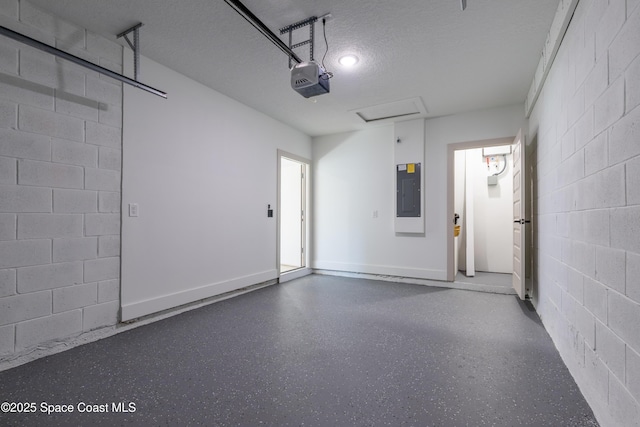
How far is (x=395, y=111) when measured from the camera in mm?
4176

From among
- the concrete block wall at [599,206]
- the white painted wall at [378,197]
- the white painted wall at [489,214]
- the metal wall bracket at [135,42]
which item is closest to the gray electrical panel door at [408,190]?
the white painted wall at [378,197]

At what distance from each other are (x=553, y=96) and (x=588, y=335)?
1.86m

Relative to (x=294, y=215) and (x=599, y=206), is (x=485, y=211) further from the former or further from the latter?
(x=599, y=206)

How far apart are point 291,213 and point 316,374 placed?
3999 mm

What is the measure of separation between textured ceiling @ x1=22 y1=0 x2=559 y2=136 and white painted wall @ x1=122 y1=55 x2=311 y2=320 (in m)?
0.29

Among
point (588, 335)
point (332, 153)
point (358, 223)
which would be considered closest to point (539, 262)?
point (588, 335)

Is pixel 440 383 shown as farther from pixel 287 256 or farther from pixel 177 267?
pixel 287 256

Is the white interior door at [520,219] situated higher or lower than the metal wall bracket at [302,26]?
lower

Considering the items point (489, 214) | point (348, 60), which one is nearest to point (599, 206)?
point (348, 60)

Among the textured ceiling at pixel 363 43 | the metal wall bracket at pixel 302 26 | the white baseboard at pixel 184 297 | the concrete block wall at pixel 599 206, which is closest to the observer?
the concrete block wall at pixel 599 206

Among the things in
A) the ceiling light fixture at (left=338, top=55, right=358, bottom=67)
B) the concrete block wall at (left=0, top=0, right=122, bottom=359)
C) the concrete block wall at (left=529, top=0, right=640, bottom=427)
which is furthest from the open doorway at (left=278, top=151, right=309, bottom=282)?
the concrete block wall at (left=529, top=0, right=640, bottom=427)

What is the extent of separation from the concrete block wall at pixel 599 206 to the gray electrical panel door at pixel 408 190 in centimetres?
215

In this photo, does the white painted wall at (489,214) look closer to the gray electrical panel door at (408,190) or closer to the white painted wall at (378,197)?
the white painted wall at (378,197)

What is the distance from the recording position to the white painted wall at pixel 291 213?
5484 millimetres
